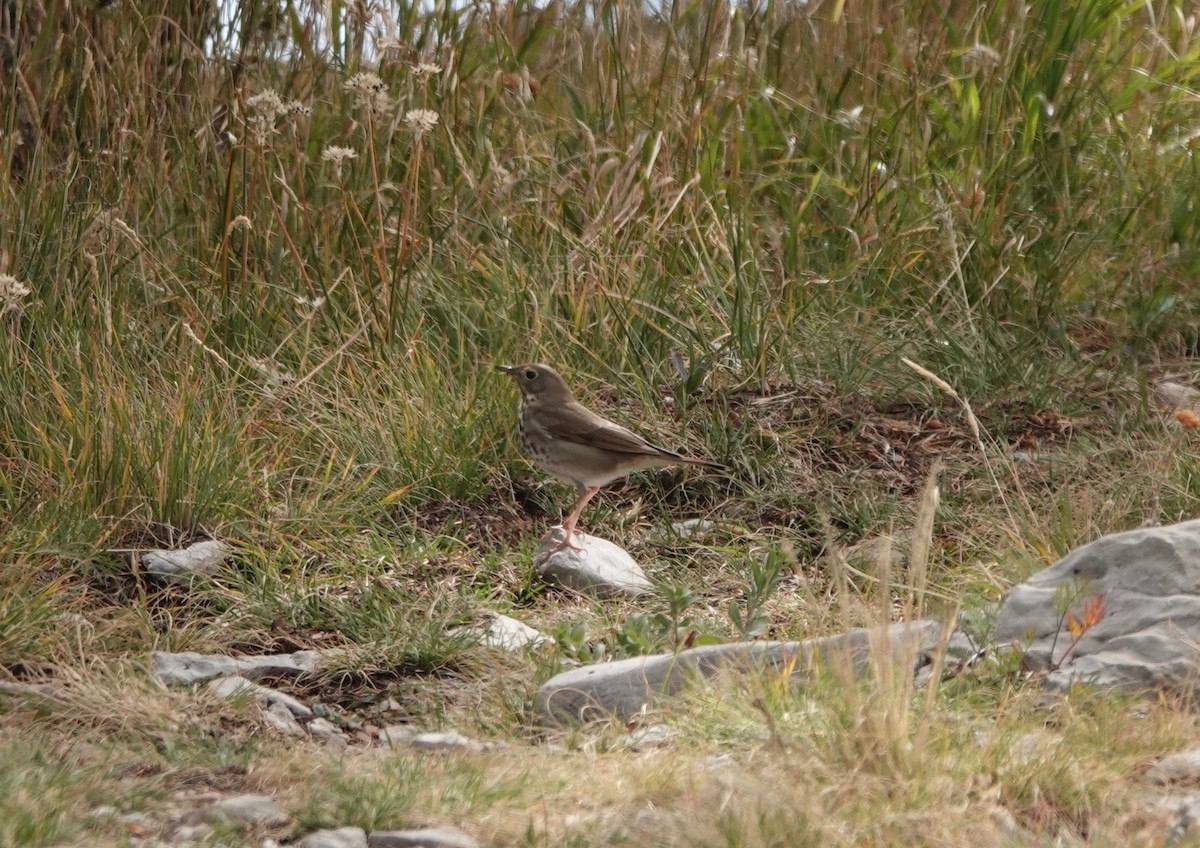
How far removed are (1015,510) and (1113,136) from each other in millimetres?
2549

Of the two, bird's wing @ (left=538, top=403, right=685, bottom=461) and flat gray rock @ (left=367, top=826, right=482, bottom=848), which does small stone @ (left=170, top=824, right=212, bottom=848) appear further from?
bird's wing @ (left=538, top=403, right=685, bottom=461)

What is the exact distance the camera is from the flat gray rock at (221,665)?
4270 mm

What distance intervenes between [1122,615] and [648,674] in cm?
117

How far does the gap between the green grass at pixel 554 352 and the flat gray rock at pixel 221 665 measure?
0.11 metres

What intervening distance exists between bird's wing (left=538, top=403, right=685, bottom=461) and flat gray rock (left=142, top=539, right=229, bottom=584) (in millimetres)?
1159

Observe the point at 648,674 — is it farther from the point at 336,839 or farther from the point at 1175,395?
the point at 1175,395

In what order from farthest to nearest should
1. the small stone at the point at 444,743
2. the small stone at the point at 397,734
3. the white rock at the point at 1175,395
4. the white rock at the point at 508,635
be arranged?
1. the white rock at the point at 1175,395
2. the white rock at the point at 508,635
3. the small stone at the point at 397,734
4. the small stone at the point at 444,743

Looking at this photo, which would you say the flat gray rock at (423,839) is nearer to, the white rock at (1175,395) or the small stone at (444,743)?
the small stone at (444,743)

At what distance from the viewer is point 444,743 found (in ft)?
12.5

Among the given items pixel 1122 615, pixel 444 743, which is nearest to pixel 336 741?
pixel 444 743

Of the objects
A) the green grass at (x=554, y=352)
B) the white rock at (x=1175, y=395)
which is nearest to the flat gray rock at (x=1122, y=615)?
the green grass at (x=554, y=352)

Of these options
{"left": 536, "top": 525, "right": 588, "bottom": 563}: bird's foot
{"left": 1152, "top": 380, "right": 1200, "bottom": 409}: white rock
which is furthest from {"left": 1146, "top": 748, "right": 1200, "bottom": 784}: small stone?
{"left": 1152, "top": 380, "right": 1200, "bottom": 409}: white rock

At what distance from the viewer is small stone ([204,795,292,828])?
318cm

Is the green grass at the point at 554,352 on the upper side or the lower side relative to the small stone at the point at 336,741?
upper
